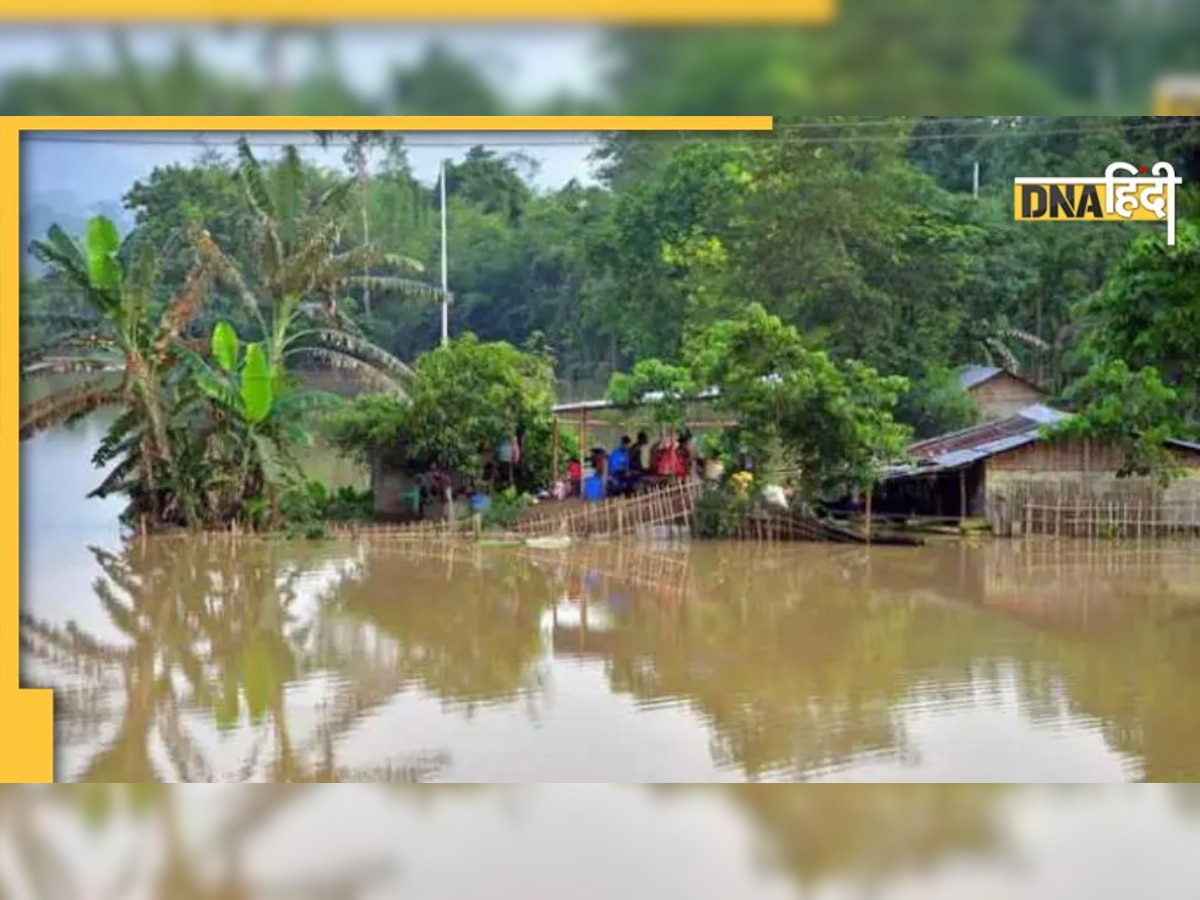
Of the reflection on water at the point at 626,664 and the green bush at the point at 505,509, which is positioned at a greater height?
the green bush at the point at 505,509

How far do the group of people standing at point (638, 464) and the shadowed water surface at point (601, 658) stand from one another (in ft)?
2.88

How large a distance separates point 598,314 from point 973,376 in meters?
3.95

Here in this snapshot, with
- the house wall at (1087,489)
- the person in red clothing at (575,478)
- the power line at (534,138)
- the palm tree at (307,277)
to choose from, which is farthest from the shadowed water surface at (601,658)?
the power line at (534,138)

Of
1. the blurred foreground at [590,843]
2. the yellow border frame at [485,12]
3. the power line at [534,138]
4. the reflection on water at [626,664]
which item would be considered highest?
the power line at [534,138]

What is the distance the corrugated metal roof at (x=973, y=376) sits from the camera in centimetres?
1498

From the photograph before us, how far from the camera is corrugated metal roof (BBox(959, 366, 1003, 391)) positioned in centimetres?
1498

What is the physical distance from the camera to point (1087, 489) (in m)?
13.8

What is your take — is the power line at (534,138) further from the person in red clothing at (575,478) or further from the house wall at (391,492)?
the person in red clothing at (575,478)

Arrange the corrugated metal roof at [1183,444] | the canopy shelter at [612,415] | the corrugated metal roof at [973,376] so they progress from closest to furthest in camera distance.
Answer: the corrugated metal roof at [1183,444]
the canopy shelter at [612,415]
the corrugated metal roof at [973,376]

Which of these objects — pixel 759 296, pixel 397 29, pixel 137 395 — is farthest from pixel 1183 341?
pixel 397 29

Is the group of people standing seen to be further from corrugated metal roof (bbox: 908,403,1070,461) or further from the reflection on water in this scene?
corrugated metal roof (bbox: 908,403,1070,461)

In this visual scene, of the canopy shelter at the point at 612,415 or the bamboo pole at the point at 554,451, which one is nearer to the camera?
the canopy shelter at the point at 612,415

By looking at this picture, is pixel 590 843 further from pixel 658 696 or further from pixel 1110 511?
pixel 1110 511

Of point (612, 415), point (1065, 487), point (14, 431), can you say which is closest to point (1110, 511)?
point (1065, 487)
